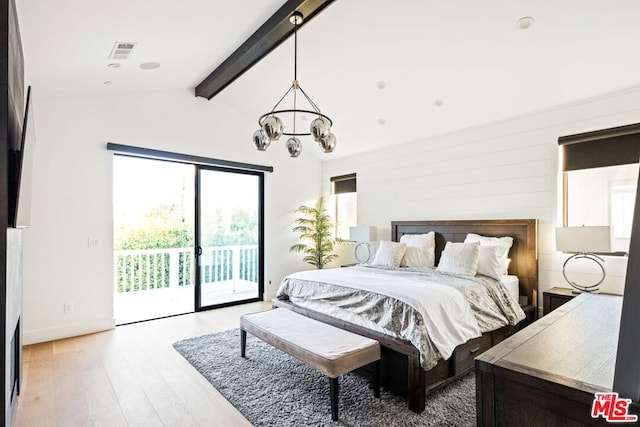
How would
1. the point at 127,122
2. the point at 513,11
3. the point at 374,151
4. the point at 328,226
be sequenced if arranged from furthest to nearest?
1. the point at 328,226
2. the point at 374,151
3. the point at 127,122
4. the point at 513,11

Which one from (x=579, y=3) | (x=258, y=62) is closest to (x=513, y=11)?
(x=579, y=3)

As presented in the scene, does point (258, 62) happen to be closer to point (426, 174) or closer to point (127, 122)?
point (127, 122)

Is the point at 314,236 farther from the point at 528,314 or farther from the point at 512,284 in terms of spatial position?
the point at 528,314

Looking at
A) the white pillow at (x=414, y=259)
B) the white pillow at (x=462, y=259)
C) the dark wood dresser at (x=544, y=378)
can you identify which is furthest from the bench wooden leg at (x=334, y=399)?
the white pillow at (x=414, y=259)

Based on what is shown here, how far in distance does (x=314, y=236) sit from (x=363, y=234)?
42.0 inches

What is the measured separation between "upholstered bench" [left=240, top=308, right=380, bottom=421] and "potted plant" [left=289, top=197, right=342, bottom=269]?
2939 millimetres

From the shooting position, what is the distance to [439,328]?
103 inches

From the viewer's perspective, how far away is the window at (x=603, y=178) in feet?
11.1

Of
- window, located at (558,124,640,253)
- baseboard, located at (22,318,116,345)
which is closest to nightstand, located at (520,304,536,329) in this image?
window, located at (558,124,640,253)

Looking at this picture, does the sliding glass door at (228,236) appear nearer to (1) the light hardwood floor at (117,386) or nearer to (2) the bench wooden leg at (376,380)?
(1) the light hardwood floor at (117,386)

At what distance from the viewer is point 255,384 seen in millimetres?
2801

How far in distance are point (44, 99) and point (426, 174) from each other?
16.3 feet

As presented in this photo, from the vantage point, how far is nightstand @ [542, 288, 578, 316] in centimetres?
341

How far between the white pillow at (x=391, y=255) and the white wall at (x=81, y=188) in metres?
2.99
